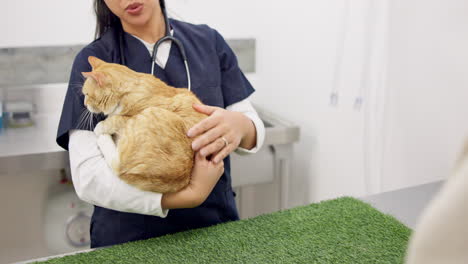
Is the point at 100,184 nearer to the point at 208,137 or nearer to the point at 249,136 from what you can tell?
the point at 208,137

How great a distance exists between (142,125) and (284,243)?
15.1 inches

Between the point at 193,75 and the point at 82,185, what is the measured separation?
14.5 inches

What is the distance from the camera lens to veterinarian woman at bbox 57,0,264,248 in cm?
90

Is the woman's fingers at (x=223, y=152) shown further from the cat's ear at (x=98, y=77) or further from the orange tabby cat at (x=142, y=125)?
the cat's ear at (x=98, y=77)

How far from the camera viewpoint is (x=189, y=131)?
0.88m

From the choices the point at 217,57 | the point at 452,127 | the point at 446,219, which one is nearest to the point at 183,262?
the point at 217,57

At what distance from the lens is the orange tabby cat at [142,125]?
2.71 feet

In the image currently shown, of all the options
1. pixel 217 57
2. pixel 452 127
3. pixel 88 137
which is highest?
pixel 217 57

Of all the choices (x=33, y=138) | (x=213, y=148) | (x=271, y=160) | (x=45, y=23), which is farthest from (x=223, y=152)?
(x=45, y=23)

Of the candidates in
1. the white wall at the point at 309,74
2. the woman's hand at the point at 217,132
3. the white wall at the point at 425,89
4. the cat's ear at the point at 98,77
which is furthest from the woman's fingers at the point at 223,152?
the white wall at the point at 309,74

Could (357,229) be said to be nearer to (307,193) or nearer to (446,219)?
(446,219)

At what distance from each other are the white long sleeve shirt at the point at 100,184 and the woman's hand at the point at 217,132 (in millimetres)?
132

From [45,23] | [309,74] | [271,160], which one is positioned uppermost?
[45,23]

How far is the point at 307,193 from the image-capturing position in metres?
1.97
